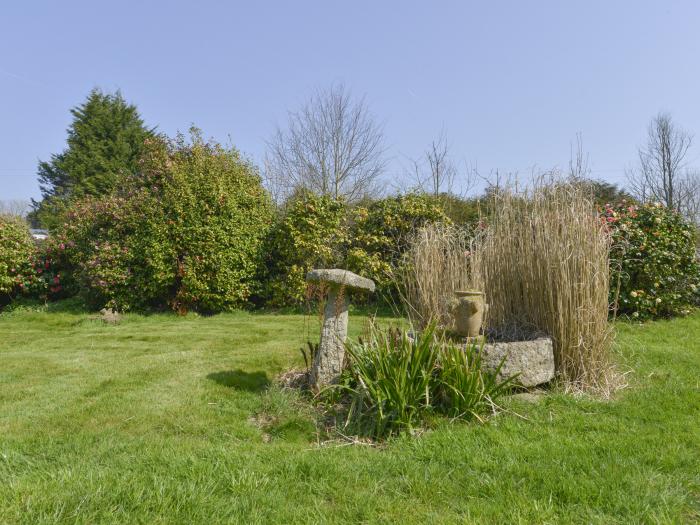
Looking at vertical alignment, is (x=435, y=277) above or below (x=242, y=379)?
above

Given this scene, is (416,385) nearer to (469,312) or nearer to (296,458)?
(469,312)

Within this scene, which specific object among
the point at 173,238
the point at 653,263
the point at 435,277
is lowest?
the point at 435,277

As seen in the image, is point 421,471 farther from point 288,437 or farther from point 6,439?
point 6,439

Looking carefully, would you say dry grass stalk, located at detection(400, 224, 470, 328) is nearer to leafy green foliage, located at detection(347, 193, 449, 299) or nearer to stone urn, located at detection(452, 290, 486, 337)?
stone urn, located at detection(452, 290, 486, 337)

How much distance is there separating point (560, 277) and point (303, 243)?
5822 mm

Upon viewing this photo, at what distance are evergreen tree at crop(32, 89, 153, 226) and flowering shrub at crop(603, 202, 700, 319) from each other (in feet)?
60.4

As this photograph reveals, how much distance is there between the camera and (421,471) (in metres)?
2.55

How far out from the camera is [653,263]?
7359mm

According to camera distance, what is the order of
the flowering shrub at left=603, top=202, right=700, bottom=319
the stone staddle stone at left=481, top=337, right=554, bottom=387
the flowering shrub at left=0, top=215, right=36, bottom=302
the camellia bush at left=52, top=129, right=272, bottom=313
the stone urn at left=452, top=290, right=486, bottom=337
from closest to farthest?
the stone staddle stone at left=481, top=337, right=554, bottom=387 → the stone urn at left=452, top=290, right=486, bottom=337 → the flowering shrub at left=603, top=202, right=700, bottom=319 → the camellia bush at left=52, top=129, right=272, bottom=313 → the flowering shrub at left=0, top=215, right=36, bottom=302

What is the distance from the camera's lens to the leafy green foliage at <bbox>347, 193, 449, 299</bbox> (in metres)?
9.05

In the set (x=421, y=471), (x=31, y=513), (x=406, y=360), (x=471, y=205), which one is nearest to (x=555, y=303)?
(x=406, y=360)

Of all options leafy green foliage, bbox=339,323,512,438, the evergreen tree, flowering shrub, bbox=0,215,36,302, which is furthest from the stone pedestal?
the evergreen tree

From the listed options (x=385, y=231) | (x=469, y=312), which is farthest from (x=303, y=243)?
(x=469, y=312)

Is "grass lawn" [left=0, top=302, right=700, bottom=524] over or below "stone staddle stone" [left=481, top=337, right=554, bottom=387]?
below
